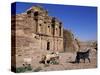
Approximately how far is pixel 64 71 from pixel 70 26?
454 millimetres

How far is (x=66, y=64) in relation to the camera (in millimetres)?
2521

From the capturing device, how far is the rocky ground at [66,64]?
2.37m

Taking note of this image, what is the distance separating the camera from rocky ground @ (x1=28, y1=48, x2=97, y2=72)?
7.78 ft

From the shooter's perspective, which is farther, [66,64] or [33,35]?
[66,64]

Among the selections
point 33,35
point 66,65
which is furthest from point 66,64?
point 33,35

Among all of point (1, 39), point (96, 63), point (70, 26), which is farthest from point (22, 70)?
point (96, 63)

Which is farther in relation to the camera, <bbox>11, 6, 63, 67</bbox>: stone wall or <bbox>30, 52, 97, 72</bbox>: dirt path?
<bbox>30, 52, 97, 72</bbox>: dirt path

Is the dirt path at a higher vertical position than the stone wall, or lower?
lower

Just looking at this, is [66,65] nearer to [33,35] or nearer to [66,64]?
[66,64]

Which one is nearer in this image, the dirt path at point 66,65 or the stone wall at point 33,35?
the stone wall at point 33,35

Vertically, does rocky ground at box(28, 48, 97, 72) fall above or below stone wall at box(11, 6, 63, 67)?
below

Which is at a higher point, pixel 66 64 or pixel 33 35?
pixel 33 35

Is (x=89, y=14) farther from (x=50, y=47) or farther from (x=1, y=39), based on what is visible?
(x=1, y=39)

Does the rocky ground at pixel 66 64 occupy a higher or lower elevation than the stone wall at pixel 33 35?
lower
